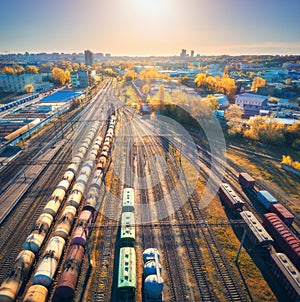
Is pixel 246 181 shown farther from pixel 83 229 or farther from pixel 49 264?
pixel 49 264

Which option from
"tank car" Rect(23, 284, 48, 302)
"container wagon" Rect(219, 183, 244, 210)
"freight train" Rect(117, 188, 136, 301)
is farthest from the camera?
"container wagon" Rect(219, 183, 244, 210)

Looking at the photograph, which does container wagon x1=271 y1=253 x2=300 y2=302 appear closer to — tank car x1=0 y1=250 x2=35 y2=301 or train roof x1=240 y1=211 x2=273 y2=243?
train roof x1=240 y1=211 x2=273 y2=243

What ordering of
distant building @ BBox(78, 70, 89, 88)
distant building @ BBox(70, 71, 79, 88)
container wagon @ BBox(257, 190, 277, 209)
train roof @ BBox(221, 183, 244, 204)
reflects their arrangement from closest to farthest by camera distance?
train roof @ BBox(221, 183, 244, 204), container wagon @ BBox(257, 190, 277, 209), distant building @ BBox(70, 71, 79, 88), distant building @ BBox(78, 70, 89, 88)

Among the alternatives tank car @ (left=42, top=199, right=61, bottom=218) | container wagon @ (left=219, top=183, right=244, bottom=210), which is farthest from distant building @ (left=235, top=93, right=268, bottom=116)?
tank car @ (left=42, top=199, right=61, bottom=218)

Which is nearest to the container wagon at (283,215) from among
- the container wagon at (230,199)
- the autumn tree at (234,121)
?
the container wagon at (230,199)

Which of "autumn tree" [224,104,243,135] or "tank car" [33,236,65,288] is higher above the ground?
"autumn tree" [224,104,243,135]

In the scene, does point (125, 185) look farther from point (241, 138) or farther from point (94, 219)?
point (241, 138)
